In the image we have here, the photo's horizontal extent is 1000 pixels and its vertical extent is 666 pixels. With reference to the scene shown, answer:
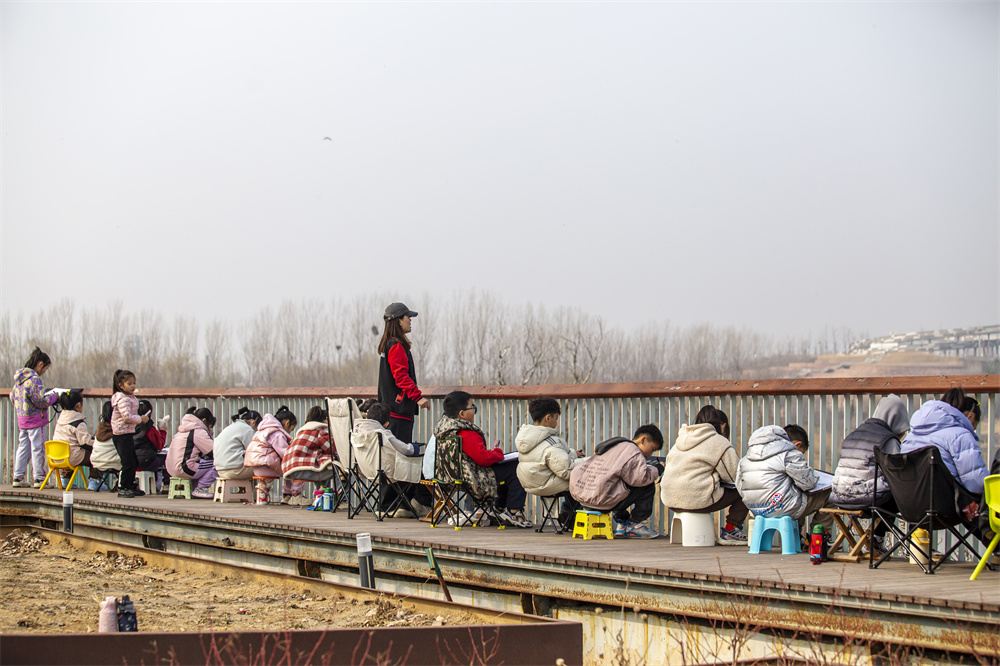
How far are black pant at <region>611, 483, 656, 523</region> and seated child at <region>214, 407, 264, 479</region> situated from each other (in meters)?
5.28

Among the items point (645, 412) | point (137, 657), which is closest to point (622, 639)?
point (137, 657)

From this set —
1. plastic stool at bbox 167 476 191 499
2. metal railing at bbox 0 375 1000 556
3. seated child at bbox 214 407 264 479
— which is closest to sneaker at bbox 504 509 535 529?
metal railing at bbox 0 375 1000 556

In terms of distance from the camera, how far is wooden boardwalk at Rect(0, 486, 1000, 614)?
18.1ft

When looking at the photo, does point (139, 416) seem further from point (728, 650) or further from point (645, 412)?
point (728, 650)

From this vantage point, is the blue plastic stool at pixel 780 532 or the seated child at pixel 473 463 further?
the seated child at pixel 473 463

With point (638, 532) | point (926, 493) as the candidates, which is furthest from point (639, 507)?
point (926, 493)

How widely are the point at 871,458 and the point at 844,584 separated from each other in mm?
1378

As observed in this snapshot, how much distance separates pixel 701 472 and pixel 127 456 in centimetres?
801

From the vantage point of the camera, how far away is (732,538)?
27.8 ft

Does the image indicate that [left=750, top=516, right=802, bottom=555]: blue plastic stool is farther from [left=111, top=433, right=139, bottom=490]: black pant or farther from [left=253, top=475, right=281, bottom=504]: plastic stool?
[left=111, top=433, right=139, bottom=490]: black pant

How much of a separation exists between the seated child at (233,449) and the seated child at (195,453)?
1.56 ft

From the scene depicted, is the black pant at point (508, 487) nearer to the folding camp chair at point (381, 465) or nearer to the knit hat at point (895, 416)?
the folding camp chair at point (381, 465)

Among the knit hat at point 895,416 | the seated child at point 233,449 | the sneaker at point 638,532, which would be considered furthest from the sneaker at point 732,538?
the seated child at point 233,449

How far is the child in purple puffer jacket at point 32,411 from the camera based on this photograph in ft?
46.9
